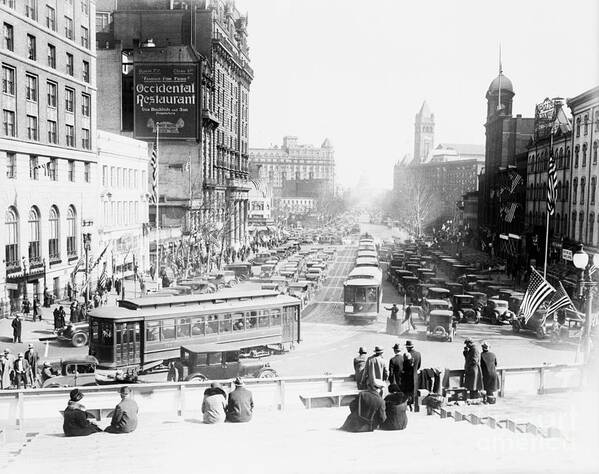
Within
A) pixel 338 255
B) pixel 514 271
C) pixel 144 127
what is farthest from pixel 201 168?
pixel 514 271

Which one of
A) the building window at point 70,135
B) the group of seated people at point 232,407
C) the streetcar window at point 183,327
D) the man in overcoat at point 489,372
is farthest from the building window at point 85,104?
the man in overcoat at point 489,372

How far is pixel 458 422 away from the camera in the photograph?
16.0 m

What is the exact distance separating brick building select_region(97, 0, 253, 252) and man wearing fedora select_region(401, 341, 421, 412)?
161ft

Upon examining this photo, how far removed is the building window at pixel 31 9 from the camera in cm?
4145

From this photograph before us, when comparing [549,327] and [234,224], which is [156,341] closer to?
[549,327]

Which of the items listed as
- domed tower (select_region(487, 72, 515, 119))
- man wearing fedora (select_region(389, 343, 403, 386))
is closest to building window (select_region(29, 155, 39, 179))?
man wearing fedora (select_region(389, 343, 403, 386))

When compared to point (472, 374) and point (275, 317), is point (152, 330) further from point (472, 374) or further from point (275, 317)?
point (472, 374)

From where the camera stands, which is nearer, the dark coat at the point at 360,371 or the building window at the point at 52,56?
the dark coat at the point at 360,371

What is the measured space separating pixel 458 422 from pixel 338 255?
240 ft

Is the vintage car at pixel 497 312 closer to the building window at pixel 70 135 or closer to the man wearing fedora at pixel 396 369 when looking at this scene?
the man wearing fedora at pixel 396 369

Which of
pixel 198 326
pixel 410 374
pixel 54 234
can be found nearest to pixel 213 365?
pixel 198 326

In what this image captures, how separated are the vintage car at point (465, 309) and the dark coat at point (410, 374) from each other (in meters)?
23.6

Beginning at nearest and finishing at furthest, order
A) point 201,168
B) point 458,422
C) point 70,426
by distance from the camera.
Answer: point 70,426, point 458,422, point 201,168

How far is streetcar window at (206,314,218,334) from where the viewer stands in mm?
27891
